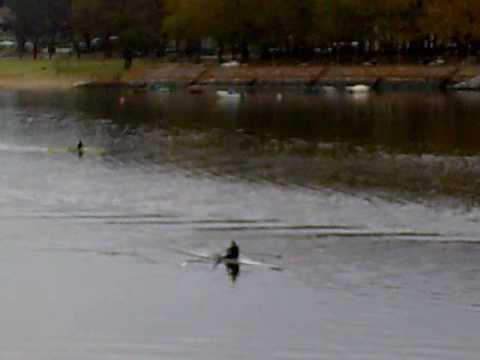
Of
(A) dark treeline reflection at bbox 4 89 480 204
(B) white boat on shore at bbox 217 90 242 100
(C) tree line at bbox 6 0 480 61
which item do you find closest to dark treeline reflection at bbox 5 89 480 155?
(A) dark treeline reflection at bbox 4 89 480 204

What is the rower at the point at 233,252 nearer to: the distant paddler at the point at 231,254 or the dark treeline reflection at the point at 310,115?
the distant paddler at the point at 231,254

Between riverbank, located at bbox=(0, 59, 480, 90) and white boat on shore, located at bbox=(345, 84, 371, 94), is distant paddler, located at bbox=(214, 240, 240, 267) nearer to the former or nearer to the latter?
white boat on shore, located at bbox=(345, 84, 371, 94)

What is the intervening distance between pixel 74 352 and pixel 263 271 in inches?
305

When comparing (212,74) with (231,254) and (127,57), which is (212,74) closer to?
(127,57)

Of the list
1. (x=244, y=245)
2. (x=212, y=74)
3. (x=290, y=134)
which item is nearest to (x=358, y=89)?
(x=212, y=74)

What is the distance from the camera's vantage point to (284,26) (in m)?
115

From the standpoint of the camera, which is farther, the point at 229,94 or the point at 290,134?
the point at 229,94

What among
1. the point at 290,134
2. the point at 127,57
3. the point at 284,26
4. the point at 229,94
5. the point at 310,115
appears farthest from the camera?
the point at 127,57

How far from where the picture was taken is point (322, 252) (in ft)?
111

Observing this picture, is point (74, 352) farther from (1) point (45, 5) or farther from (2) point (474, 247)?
(1) point (45, 5)

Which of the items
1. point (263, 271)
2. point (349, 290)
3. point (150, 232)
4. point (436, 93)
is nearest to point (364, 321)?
point (349, 290)

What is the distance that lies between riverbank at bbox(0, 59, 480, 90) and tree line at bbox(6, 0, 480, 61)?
326cm

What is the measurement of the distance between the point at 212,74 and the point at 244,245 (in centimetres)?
8119

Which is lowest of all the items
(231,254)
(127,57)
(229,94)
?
(229,94)
